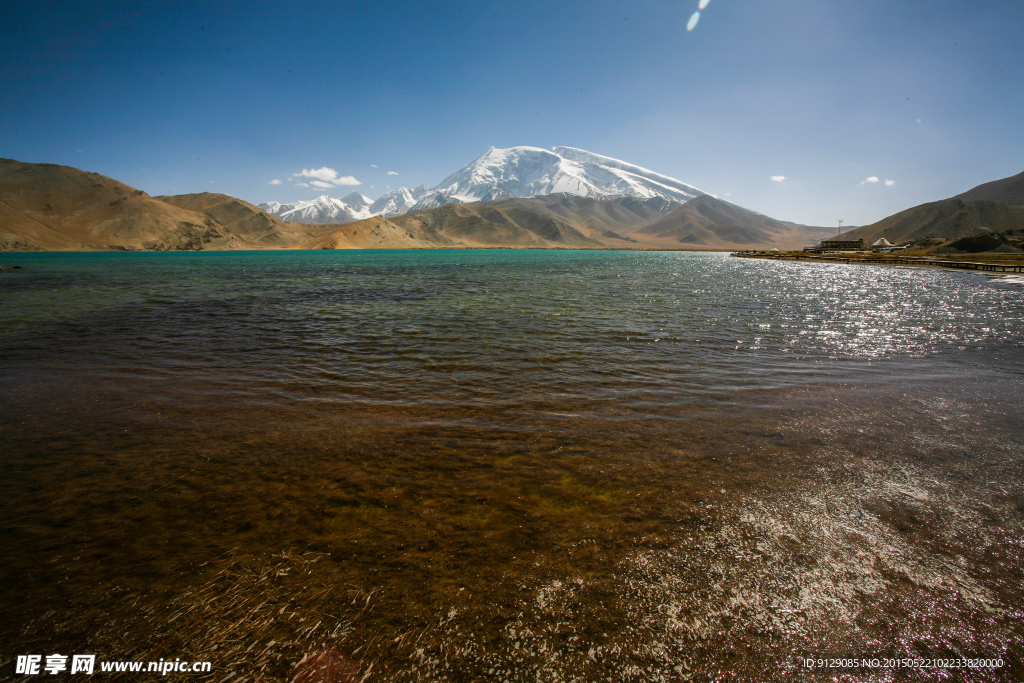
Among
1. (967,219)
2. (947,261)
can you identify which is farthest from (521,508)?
(967,219)

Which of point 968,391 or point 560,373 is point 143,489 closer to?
point 560,373

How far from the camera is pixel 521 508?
18.3 feet

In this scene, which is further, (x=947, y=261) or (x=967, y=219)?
(x=967, y=219)

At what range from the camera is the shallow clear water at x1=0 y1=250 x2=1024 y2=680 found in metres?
3.62

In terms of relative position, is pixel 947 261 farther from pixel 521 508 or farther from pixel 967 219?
pixel 967 219

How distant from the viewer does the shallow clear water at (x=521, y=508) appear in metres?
3.62

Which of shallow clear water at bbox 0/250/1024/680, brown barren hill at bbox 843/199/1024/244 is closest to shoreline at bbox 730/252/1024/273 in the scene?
shallow clear water at bbox 0/250/1024/680

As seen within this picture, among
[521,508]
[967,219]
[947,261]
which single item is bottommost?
[521,508]

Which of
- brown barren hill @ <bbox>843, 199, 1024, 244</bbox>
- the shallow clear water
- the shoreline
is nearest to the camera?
the shallow clear water

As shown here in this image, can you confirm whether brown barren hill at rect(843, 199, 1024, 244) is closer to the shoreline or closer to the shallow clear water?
the shoreline

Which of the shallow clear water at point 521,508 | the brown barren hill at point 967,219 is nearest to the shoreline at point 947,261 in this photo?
the shallow clear water at point 521,508

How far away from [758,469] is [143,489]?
9.64m

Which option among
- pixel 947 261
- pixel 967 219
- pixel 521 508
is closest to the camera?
pixel 521 508

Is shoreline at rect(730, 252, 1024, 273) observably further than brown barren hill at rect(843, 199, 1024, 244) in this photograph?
No
